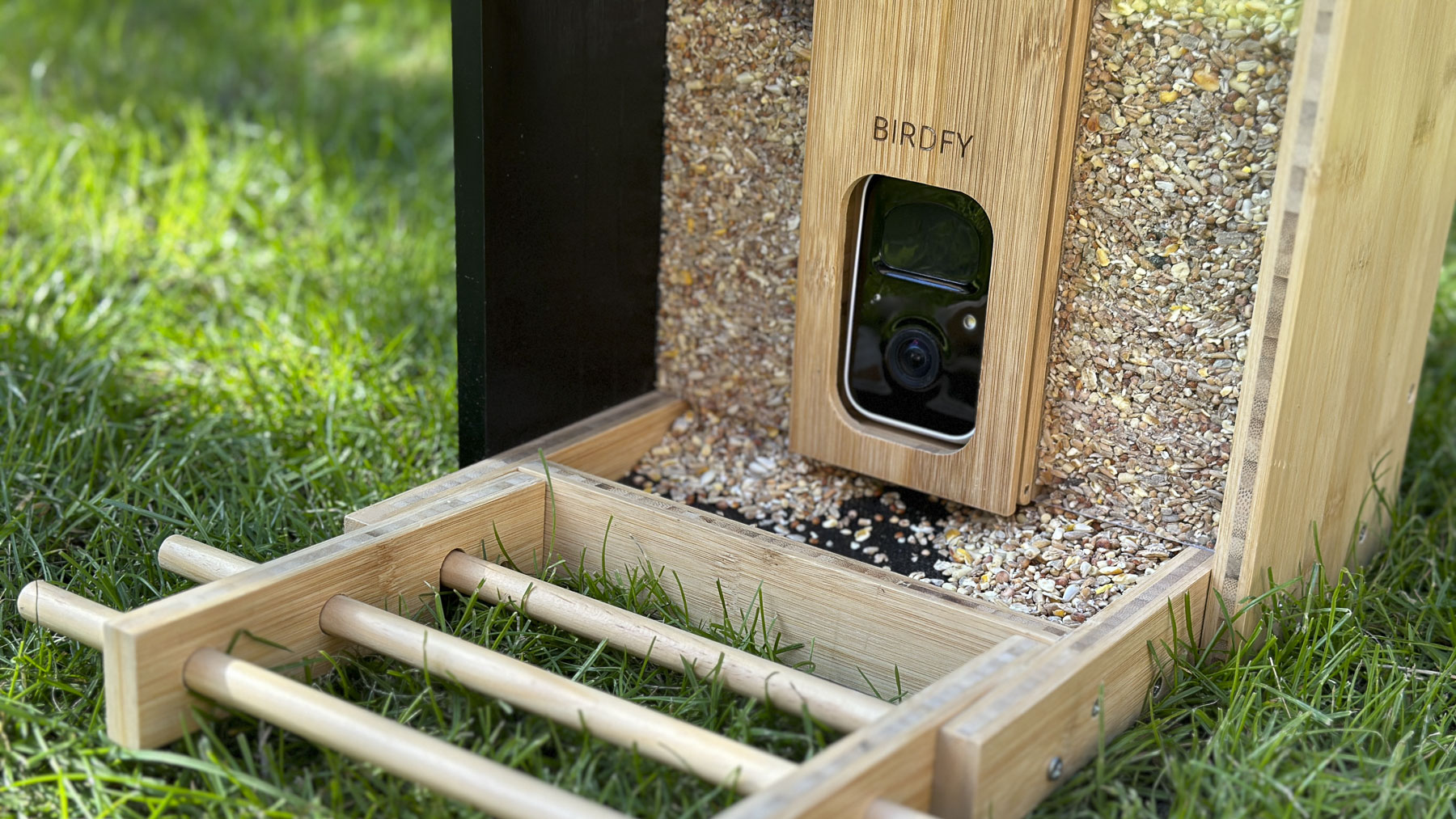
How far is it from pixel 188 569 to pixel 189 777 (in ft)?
0.82

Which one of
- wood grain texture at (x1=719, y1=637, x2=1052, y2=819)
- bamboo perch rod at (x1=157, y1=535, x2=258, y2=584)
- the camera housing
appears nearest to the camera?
wood grain texture at (x1=719, y1=637, x2=1052, y2=819)

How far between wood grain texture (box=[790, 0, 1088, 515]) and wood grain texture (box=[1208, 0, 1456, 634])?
26cm

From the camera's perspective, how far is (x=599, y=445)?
2033 millimetres

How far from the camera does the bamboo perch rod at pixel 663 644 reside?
1416 millimetres

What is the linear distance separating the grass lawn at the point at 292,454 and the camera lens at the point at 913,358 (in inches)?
15.7

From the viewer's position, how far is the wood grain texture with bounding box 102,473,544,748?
1.38 meters

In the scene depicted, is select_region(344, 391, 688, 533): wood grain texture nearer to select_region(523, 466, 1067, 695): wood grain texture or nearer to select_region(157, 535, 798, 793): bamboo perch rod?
select_region(523, 466, 1067, 695): wood grain texture

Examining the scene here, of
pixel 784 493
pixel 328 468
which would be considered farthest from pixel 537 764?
pixel 328 468

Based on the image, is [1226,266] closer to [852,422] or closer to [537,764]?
[852,422]

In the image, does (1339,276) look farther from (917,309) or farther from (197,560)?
(197,560)

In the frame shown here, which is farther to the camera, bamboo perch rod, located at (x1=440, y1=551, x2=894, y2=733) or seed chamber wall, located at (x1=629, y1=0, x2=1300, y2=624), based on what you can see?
seed chamber wall, located at (x1=629, y1=0, x2=1300, y2=624)

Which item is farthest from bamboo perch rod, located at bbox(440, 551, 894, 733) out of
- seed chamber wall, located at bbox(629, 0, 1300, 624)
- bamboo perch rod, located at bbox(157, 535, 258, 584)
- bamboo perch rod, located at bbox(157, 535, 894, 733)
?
seed chamber wall, located at bbox(629, 0, 1300, 624)

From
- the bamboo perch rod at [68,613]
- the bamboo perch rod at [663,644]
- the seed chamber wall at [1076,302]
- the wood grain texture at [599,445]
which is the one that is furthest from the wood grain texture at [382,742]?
the seed chamber wall at [1076,302]

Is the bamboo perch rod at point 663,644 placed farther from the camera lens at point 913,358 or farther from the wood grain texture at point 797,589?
the camera lens at point 913,358
